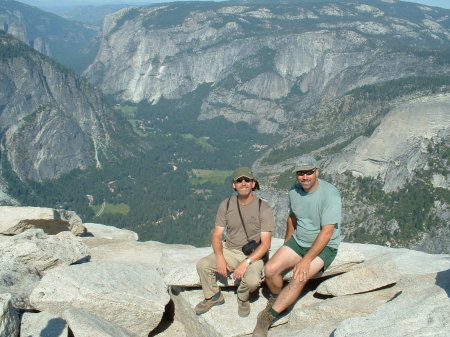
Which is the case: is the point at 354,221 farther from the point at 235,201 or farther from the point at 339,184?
the point at 235,201

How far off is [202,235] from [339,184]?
39.8 meters

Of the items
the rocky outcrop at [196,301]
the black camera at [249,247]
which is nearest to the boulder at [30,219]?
the rocky outcrop at [196,301]

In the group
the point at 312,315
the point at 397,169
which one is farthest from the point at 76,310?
the point at 397,169

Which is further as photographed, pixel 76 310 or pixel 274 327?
pixel 274 327

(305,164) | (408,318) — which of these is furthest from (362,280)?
(305,164)

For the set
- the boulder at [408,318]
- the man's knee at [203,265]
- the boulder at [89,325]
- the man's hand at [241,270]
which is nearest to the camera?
the boulder at [408,318]

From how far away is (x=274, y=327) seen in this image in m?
13.9

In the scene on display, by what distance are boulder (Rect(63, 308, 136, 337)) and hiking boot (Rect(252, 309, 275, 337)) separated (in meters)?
3.45

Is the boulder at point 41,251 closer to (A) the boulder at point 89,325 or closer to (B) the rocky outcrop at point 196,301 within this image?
(B) the rocky outcrop at point 196,301

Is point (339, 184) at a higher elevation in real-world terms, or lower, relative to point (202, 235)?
higher

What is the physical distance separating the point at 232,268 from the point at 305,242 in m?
2.21

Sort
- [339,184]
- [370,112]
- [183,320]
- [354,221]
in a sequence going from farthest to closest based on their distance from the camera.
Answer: [370,112] → [339,184] → [354,221] → [183,320]

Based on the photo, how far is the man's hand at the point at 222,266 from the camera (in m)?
13.7

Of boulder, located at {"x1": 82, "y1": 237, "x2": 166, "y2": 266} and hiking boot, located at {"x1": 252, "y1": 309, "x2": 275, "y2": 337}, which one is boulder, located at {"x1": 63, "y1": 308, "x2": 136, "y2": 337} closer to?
hiking boot, located at {"x1": 252, "y1": 309, "x2": 275, "y2": 337}
